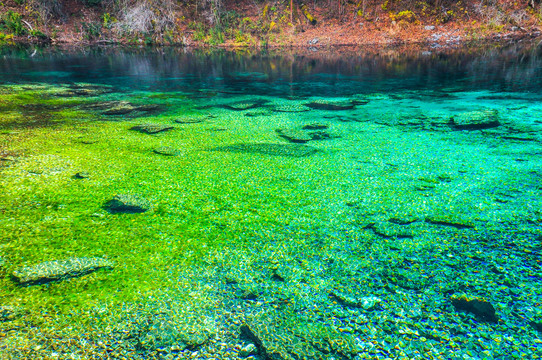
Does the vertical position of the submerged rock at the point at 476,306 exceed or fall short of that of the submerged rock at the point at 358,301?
it exceeds it

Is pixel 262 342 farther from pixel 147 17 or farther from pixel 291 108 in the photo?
pixel 147 17

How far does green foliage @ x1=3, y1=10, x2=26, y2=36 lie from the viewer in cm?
1884

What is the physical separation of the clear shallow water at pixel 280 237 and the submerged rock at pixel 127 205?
0.06m

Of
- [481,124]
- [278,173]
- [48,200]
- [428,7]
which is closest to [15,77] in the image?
[48,200]

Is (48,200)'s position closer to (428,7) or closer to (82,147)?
(82,147)

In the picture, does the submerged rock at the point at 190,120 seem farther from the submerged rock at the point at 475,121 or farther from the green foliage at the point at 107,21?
the green foliage at the point at 107,21

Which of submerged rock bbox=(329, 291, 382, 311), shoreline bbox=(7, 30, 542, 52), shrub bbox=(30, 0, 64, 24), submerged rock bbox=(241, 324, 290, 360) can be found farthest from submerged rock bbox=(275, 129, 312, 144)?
shrub bbox=(30, 0, 64, 24)

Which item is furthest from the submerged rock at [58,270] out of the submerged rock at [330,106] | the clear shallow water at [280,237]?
the submerged rock at [330,106]

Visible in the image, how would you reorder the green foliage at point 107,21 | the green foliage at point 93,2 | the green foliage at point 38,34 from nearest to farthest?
1. the green foliage at point 38,34
2. the green foliage at point 107,21
3. the green foliage at point 93,2

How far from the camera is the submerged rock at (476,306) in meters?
1.07

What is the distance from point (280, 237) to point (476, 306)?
2.60 ft

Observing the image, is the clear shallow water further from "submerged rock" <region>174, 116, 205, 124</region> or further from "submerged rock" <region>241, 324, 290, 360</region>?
"submerged rock" <region>174, 116, 205, 124</region>

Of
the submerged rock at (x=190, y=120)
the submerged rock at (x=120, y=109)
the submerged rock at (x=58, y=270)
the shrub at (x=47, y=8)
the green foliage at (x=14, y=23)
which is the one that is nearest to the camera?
the submerged rock at (x=58, y=270)

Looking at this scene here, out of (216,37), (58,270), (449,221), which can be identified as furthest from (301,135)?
(216,37)
